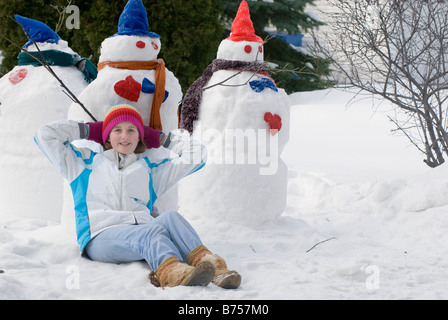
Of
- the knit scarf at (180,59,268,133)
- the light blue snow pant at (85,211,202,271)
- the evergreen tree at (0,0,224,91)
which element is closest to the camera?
the light blue snow pant at (85,211,202,271)

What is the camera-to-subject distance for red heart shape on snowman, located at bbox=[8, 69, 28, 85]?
196 inches

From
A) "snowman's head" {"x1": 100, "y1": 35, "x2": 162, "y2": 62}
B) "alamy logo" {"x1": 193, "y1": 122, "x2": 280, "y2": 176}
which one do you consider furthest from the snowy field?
"snowman's head" {"x1": 100, "y1": 35, "x2": 162, "y2": 62}

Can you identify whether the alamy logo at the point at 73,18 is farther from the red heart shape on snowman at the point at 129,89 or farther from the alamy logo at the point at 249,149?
the red heart shape on snowman at the point at 129,89

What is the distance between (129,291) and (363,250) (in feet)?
6.62

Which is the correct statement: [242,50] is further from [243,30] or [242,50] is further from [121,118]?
[121,118]

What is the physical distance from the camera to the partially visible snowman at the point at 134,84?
4.00 metres

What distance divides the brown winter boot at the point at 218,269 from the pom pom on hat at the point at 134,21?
1.82 m

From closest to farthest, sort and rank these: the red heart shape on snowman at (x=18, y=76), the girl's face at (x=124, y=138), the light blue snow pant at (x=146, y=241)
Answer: the light blue snow pant at (x=146, y=241) → the girl's face at (x=124, y=138) → the red heart shape on snowman at (x=18, y=76)

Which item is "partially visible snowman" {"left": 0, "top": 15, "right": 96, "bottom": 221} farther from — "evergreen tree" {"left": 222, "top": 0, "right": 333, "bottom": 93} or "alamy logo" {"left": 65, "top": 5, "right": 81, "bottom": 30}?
"evergreen tree" {"left": 222, "top": 0, "right": 333, "bottom": 93}

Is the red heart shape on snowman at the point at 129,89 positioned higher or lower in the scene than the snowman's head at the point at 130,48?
lower

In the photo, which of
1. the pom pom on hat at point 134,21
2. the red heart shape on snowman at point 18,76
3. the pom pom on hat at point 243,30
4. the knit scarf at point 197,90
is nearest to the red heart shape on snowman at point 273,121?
the knit scarf at point 197,90
